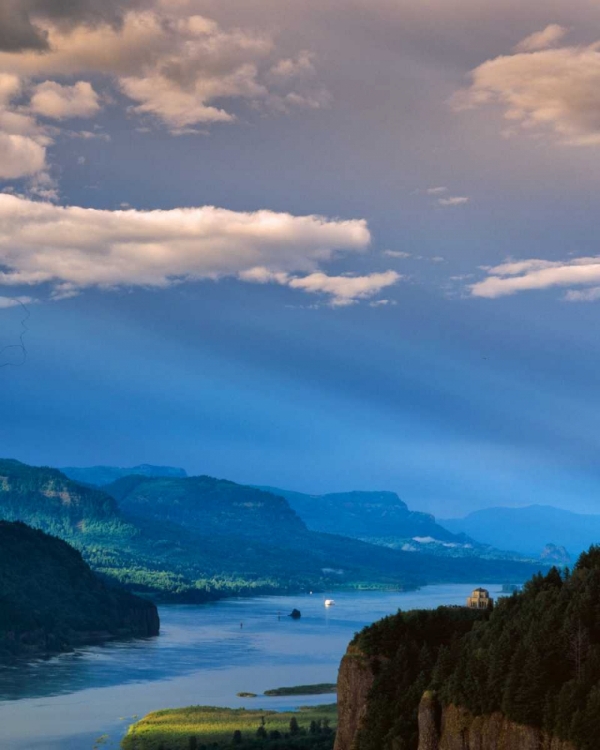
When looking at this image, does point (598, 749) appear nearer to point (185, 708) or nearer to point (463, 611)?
point (463, 611)

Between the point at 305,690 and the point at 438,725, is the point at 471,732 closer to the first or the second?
the point at 438,725

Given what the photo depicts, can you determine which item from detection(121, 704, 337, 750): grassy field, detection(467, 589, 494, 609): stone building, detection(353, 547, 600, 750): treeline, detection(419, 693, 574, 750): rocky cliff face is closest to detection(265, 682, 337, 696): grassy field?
detection(121, 704, 337, 750): grassy field

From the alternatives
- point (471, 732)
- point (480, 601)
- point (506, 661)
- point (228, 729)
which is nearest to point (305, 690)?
point (228, 729)

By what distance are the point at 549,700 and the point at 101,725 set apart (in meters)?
104

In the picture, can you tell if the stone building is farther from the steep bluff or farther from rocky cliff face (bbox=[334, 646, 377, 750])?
the steep bluff

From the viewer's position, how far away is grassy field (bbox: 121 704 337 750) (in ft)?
447

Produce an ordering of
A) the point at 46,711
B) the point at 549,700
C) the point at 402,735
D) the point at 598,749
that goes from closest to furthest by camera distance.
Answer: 1. the point at 598,749
2. the point at 549,700
3. the point at 402,735
4. the point at 46,711

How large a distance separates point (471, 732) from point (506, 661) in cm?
480

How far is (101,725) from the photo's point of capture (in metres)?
165

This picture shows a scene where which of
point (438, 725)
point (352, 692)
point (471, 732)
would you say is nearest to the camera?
point (471, 732)

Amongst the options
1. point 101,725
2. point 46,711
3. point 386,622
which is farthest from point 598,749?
point 46,711

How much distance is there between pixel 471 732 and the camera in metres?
78.3

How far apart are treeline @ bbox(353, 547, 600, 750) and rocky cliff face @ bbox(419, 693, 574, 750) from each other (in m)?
0.58

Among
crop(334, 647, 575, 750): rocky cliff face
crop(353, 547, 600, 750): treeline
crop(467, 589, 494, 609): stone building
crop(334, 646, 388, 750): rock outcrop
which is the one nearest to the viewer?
crop(353, 547, 600, 750): treeline
